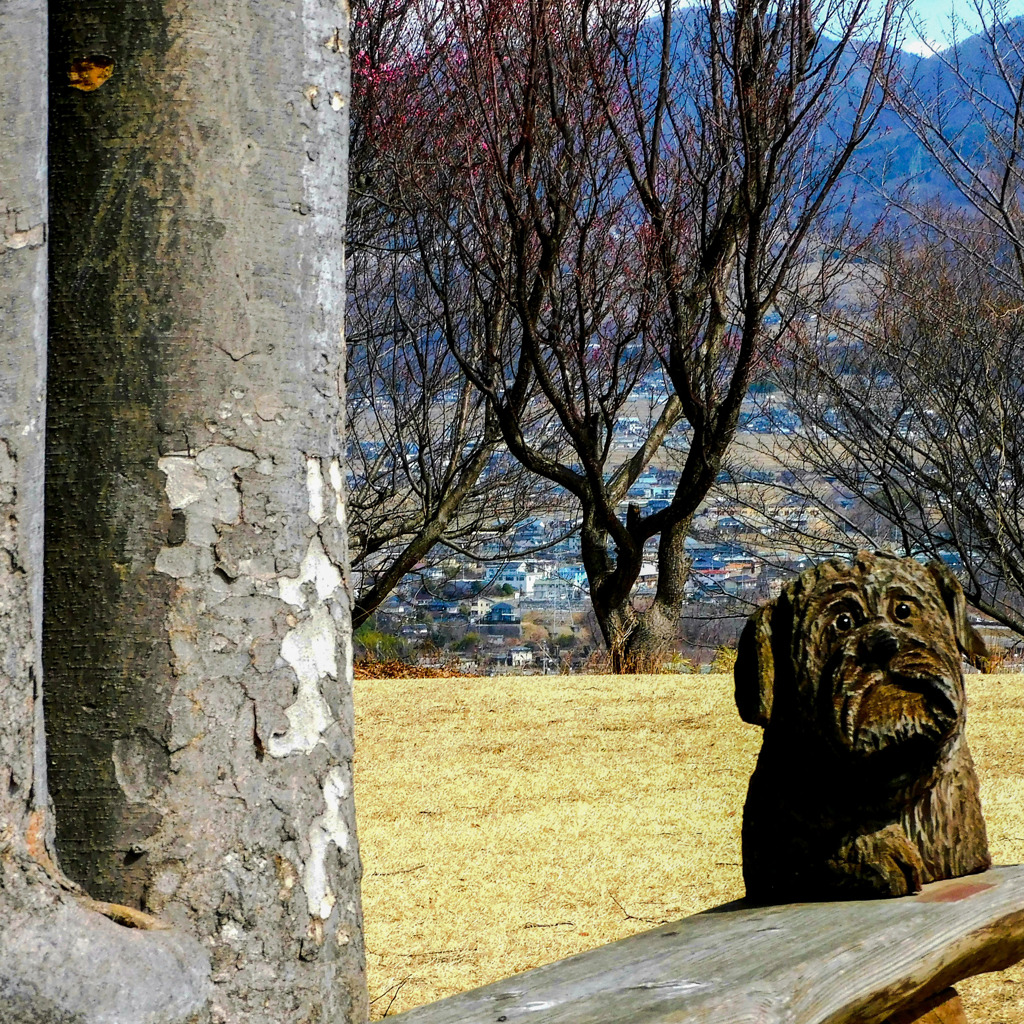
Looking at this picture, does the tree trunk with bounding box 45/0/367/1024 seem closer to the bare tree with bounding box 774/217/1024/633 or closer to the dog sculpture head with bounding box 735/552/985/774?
the dog sculpture head with bounding box 735/552/985/774

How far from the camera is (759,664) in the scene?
2.01m

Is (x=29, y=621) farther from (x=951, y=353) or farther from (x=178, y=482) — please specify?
(x=951, y=353)

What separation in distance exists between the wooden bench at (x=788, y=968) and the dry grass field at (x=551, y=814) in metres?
1.02

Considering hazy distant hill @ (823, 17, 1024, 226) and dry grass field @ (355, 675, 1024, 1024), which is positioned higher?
hazy distant hill @ (823, 17, 1024, 226)

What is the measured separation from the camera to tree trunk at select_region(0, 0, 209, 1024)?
4.21ft

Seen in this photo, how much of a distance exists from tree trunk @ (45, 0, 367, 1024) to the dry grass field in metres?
1.61

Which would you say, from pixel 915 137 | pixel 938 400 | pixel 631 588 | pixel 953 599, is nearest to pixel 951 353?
pixel 938 400

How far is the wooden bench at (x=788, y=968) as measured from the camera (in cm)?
159

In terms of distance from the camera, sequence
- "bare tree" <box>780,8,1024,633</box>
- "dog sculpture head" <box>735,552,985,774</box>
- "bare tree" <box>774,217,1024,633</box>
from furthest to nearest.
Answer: "bare tree" <box>774,217,1024,633</box>
"bare tree" <box>780,8,1024,633</box>
"dog sculpture head" <box>735,552,985,774</box>

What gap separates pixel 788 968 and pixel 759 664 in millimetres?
497

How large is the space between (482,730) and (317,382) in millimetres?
4600

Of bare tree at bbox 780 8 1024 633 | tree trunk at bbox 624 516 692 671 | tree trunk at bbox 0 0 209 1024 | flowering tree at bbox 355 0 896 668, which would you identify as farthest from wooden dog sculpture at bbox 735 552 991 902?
tree trunk at bbox 624 516 692 671

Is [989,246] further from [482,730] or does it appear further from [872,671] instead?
[872,671]

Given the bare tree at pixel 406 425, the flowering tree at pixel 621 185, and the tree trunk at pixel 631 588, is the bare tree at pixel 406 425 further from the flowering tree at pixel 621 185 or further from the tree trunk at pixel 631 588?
the tree trunk at pixel 631 588
